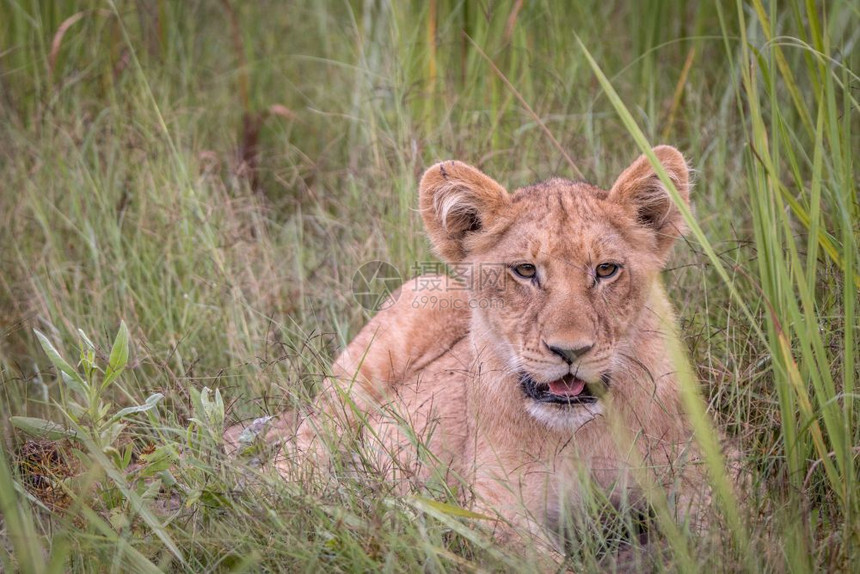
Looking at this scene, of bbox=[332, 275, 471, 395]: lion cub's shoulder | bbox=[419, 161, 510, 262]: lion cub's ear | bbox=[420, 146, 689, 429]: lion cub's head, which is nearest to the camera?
bbox=[420, 146, 689, 429]: lion cub's head

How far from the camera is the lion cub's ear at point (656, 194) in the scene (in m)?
3.25

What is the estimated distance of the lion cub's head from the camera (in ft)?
9.89

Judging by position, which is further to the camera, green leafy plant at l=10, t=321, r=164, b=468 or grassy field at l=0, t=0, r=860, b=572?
green leafy plant at l=10, t=321, r=164, b=468

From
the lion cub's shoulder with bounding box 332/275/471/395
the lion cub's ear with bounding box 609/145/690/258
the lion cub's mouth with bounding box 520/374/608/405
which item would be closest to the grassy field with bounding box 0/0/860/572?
the lion cub's shoulder with bounding box 332/275/471/395

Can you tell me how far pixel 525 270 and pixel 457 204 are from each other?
396 millimetres

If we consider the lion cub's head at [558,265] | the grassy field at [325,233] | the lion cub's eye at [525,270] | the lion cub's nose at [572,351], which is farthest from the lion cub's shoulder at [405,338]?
the lion cub's nose at [572,351]

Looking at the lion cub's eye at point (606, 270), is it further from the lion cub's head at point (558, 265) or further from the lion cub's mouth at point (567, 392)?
the lion cub's mouth at point (567, 392)

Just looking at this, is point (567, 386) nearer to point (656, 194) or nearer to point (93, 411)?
point (656, 194)

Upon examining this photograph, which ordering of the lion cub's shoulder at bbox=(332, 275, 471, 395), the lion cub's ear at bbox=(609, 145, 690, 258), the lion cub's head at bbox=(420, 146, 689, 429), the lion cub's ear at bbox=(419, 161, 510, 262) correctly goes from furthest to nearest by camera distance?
the lion cub's shoulder at bbox=(332, 275, 471, 395), the lion cub's ear at bbox=(419, 161, 510, 262), the lion cub's ear at bbox=(609, 145, 690, 258), the lion cub's head at bbox=(420, 146, 689, 429)

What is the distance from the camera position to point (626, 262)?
3178 mm

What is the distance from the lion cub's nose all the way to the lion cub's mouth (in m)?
0.13

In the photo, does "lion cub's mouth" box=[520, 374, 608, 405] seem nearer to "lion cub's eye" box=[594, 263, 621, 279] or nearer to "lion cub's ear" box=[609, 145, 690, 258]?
"lion cub's eye" box=[594, 263, 621, 279]

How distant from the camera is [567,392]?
3.06 metres

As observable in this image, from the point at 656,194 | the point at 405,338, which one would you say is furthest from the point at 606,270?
the point at 405,338
